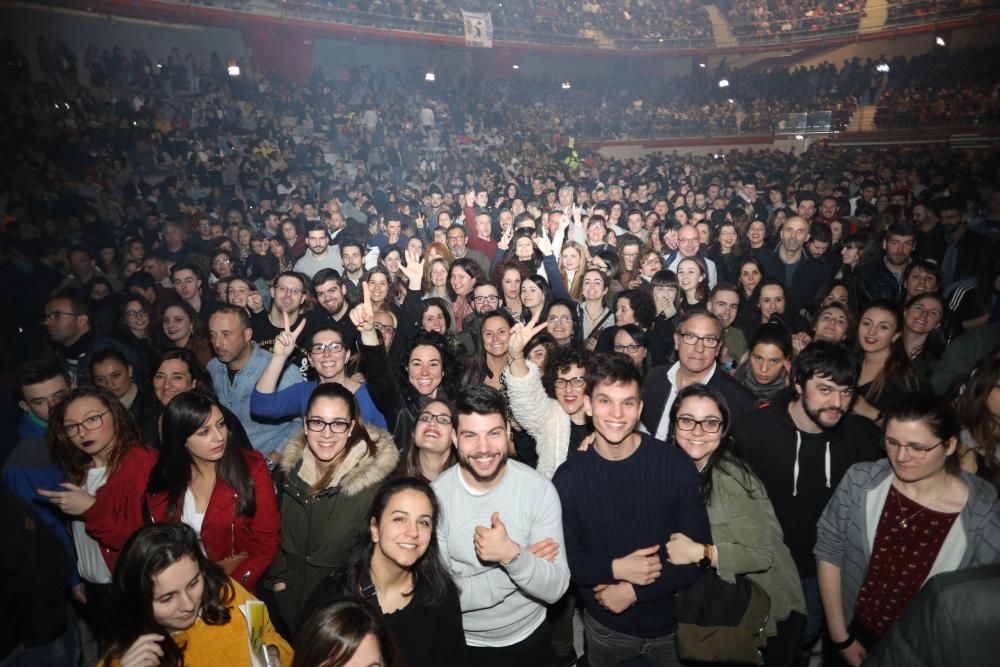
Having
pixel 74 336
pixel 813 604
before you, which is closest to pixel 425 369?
pixel 813 604

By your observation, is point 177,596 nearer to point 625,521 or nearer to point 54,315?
point 625,521

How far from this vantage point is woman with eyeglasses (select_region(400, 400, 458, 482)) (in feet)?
9.07

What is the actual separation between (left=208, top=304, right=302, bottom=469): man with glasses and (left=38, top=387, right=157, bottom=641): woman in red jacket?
31.9 inches

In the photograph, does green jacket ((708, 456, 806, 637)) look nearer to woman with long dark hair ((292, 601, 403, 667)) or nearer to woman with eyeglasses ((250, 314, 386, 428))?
woman with long dark hair ((292, 601, 403, 667))

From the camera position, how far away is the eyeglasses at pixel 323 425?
2670mm

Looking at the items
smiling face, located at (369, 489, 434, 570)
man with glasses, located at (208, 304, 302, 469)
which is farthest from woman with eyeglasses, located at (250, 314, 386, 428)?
smiling face, located at (369, 489, 434, 570)

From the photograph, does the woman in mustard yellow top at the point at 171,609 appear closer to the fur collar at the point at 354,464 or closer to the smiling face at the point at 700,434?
the fur collar at the point at 354,464

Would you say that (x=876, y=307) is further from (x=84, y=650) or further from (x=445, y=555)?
(x=84, y=650)

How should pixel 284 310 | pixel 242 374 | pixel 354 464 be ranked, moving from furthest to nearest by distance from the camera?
pixel 284 310
pixel 242 374
pixel 354 464

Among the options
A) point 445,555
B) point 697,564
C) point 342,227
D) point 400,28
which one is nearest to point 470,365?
point 445,555

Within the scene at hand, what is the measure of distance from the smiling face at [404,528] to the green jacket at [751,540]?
3.75ft

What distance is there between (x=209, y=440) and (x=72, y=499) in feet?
2.08

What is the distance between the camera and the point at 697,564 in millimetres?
2301

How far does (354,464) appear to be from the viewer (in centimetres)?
269
